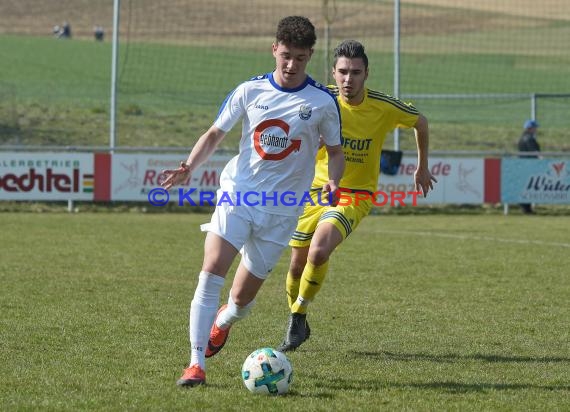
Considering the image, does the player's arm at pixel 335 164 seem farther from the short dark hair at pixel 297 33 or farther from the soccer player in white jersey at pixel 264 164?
the short dark hair at pixel 297 33

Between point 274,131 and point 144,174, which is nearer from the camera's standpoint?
point 274,131

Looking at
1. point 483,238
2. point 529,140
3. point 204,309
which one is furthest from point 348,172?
point 529,140

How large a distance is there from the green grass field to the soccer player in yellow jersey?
50cm

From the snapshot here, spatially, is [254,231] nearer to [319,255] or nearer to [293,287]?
[319,255]

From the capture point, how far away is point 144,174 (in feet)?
62.7

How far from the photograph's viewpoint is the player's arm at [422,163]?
25.9ft

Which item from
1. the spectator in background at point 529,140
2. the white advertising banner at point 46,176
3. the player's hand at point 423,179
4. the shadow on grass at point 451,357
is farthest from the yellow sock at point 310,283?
the spectator in background at point 529,140

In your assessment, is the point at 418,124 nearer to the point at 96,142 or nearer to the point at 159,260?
the point at 159,260

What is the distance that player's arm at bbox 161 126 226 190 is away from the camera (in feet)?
20.5

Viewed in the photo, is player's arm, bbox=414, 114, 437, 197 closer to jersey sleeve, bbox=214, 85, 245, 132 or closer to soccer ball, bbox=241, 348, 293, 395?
jersey sleeve, bbox=214, 85, 245, 132

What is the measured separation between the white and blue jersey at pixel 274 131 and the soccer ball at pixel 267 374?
34.3 inches

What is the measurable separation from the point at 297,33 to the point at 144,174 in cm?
1330

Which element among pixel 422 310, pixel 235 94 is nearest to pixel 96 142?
pixel 422 310

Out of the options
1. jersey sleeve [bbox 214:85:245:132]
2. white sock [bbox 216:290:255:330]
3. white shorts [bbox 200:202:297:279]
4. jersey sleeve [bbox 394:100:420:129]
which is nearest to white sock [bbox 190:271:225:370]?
white shorts [bbox 200:202:297:279]
